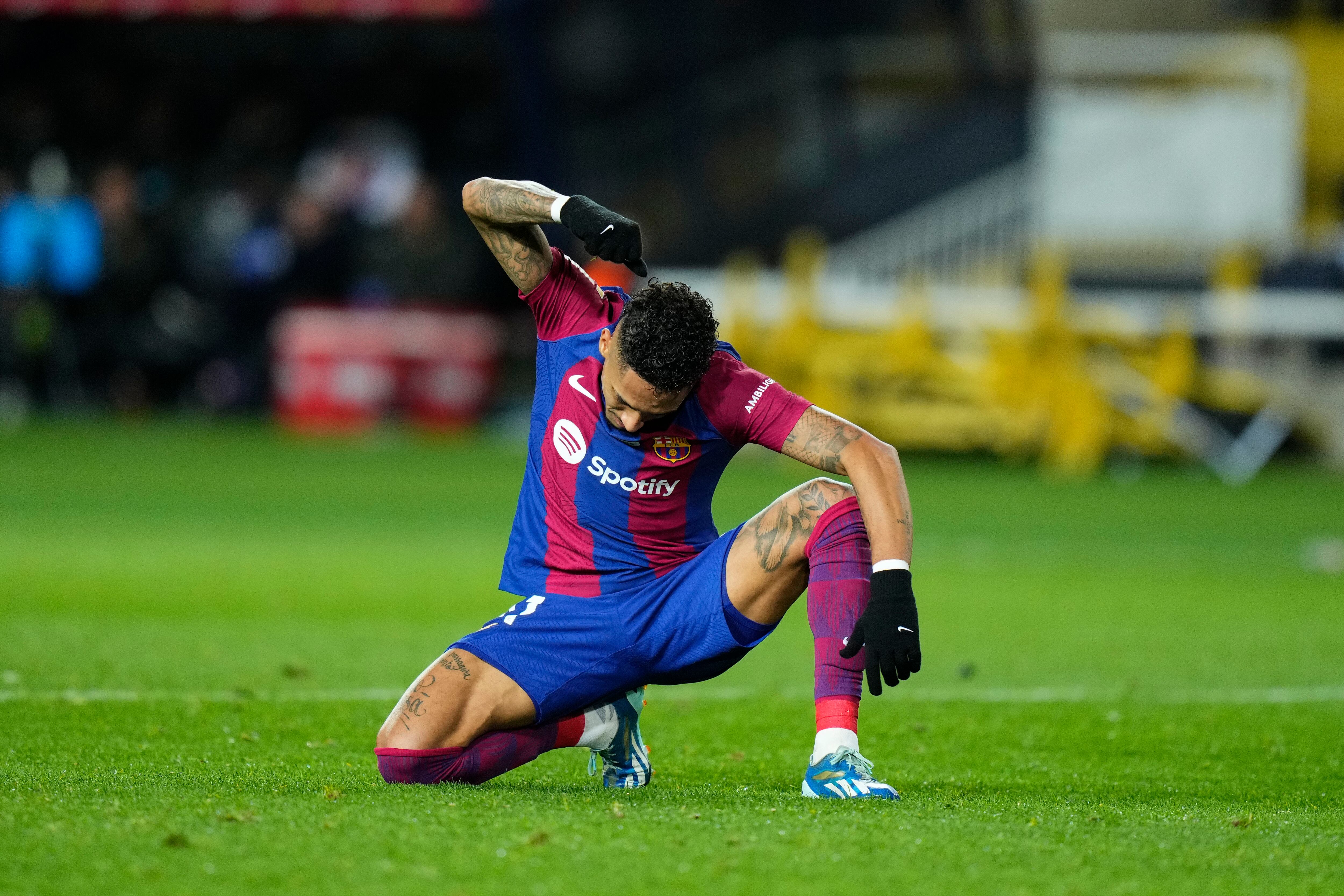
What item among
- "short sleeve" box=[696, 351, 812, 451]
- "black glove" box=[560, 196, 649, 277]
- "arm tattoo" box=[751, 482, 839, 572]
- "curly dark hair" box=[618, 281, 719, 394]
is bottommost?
"arm tattoo" box=[751, 482, 839, 572]

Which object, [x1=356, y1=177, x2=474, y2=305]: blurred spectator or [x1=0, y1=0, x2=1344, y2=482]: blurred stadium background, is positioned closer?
[x1=0, y1=0, x2=1344, y2=482]: blurred stadium background

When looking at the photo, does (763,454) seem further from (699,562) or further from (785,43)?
(699,562)

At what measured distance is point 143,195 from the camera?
23656mm

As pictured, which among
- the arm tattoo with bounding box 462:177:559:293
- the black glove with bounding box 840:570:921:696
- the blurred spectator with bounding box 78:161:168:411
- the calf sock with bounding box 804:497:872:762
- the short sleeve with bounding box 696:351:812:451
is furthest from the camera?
the blurred spectator with bounding box 78:161:168:411

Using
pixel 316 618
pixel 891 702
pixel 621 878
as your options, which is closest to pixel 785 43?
pixel 316 618

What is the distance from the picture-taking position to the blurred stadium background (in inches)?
701

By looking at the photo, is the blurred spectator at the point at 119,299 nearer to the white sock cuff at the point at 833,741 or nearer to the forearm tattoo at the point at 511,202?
the forearm tattoo at the point at 511,202

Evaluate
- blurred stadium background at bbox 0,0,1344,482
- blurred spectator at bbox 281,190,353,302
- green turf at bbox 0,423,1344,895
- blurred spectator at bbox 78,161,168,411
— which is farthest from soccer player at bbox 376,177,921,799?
blurred spectator at bbox 78,161,168,411

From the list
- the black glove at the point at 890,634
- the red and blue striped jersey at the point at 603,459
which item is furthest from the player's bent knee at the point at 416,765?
the black glove at the point at 890,634

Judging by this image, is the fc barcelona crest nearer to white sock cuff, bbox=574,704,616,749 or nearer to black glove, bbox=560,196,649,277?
black glove, bbox=560,196,649,277

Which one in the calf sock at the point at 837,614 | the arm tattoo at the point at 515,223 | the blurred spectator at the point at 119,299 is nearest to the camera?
the calf sock at the point at 837,614

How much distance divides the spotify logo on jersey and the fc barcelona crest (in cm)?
23

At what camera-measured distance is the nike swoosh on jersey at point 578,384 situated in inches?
198

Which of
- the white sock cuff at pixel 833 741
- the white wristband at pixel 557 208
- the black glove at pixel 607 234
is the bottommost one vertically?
the white sock cuff at pixel 833 741
